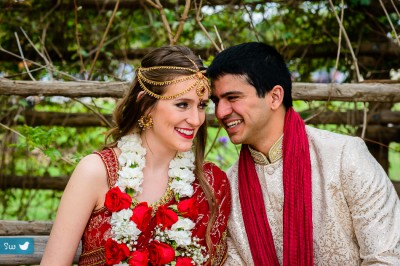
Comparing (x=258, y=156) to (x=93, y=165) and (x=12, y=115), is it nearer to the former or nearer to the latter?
(x=93, y=165)

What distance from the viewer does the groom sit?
2.95m

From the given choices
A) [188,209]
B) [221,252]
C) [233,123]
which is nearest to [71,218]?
[188,209]

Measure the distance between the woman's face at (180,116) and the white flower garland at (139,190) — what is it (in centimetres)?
15

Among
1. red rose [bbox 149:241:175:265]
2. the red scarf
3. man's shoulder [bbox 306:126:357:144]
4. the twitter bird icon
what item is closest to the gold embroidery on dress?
the red scarf

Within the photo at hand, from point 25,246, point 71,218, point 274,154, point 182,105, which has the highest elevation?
point 182,105

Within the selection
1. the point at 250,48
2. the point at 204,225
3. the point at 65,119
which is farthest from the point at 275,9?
the point at 204,225

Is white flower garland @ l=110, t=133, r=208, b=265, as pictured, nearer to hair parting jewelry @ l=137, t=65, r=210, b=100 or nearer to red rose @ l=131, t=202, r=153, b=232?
red rose @ l=131, t=202, r=153, b=232

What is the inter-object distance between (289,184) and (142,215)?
2.24ft

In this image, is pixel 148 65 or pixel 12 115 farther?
pixel 12 115

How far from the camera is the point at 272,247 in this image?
3.07 m

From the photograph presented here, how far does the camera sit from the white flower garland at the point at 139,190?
115 inches

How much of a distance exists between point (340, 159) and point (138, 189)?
0.93 metres

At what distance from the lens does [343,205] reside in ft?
9.84

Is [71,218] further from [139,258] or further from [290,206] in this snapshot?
[290,206]
